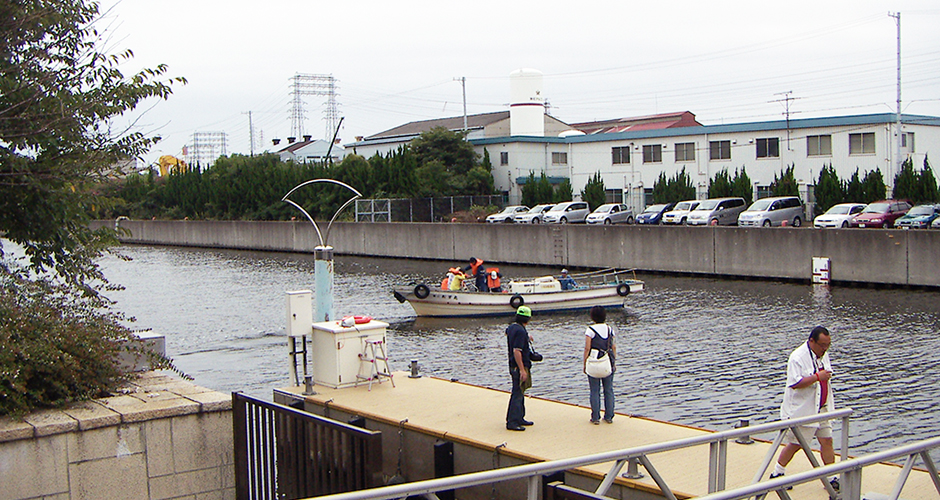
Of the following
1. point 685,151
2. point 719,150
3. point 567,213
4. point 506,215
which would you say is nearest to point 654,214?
point 567,213

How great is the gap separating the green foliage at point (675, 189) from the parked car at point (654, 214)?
1.76 meters

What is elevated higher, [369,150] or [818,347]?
[369,150]

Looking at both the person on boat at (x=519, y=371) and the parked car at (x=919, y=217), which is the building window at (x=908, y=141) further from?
the person on boat at (x=519, y=371)

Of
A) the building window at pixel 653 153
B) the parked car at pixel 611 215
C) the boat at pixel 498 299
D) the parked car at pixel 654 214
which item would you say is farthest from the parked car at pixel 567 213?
the boat at pixel 498 299

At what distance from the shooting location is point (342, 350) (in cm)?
1523

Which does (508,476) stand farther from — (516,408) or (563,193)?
(563,193)

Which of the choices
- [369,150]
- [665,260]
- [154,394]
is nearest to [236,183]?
[369,150]

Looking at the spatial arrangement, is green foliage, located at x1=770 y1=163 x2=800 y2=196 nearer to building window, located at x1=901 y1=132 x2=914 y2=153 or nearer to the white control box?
building window, located at x1=901 y1=132 x2=914 y2=153

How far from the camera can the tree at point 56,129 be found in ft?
36.8

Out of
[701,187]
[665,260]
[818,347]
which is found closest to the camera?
[818,347]

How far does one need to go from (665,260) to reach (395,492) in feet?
155

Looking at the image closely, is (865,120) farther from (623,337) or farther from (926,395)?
(926,395)

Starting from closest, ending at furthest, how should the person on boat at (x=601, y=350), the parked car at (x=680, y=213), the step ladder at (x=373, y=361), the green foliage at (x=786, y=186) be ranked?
the person on boat at (x=601, y=350) < the step ladder at (x=373, y=361) < the parked car at (x=680, y=213) < the green foliage at (x=786, y=186)

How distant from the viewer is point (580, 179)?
78750 millimetres
